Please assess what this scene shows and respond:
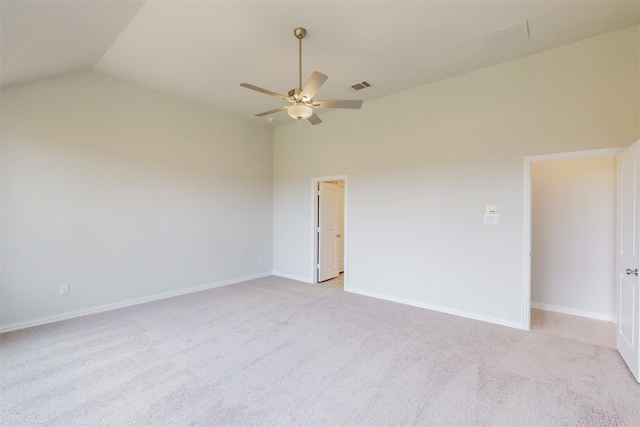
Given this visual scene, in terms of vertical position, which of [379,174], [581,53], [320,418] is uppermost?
[581,53]

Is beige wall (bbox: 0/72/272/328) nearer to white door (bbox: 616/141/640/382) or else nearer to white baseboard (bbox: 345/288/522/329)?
white baseboard (bbox: 345/288/522/329)

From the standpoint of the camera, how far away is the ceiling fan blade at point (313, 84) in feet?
7.77

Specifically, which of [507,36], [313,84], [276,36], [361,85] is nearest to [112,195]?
[276,36]

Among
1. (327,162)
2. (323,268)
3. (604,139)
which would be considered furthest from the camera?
(323,268)

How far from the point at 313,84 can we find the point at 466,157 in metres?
2.55

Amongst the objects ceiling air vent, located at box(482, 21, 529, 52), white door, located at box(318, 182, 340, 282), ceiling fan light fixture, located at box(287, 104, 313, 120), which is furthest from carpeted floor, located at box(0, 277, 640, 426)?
ceiling air vent, located at box(482, 21, 529, 52)

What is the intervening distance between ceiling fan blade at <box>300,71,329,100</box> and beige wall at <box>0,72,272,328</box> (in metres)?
3.19

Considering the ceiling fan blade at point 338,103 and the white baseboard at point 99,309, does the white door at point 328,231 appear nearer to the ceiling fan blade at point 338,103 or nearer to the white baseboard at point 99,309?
the white baseboard at point 99,309

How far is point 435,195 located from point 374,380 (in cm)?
275

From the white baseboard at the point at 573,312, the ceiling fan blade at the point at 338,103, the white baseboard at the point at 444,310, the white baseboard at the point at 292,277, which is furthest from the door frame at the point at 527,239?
the white baseboard at the point at 292,277

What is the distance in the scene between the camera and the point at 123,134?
4.17 metres

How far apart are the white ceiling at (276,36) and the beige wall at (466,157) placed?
338mm

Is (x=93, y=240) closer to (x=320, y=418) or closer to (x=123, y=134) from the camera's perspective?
(x=123, y=134)

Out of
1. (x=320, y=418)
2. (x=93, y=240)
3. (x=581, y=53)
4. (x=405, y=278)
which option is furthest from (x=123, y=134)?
(x=581, y=53)
